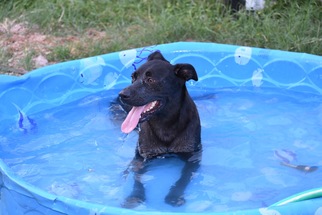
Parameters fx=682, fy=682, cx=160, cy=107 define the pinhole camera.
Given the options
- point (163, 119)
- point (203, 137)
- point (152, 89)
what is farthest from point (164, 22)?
point (152, 89)

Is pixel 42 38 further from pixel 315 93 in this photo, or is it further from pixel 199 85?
pixel 315 93

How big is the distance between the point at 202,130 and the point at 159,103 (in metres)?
0.95

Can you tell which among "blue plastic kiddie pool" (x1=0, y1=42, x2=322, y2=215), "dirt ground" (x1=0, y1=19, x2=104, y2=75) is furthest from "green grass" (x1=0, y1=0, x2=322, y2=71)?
"blue plastic kiddie pool" (x1=0, y1=42, x2=322, y2=215)

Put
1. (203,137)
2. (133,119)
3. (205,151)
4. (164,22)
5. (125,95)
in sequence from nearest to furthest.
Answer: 1. (125,95)
2. (133,119)
3. (205,151)
4. (203,137)
5. (164,22)

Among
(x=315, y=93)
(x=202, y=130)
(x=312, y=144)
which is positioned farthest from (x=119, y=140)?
(x=315, y=93)

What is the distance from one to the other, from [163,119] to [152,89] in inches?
13.7

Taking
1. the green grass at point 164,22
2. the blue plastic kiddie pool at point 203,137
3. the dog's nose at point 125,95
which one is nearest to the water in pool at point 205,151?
the blue plastic kiddie pool at point 203,137

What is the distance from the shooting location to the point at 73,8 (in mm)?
8492

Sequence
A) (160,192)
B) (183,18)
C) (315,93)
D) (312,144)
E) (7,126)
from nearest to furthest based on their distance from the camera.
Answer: (160,192)
(312,144)
(7,126)
(315,93)
(183,18)

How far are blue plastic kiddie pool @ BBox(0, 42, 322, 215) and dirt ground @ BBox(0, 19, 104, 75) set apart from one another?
3.37 ft

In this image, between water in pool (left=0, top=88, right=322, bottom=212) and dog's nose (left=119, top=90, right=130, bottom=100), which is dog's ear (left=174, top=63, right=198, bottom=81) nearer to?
dog's nose (left=119, top=90, right=130, bottom=100)

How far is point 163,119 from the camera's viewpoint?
5219mm

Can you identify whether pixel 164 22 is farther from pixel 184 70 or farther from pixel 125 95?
pixel 125 95

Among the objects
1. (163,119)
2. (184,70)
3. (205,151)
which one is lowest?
(205,151)
